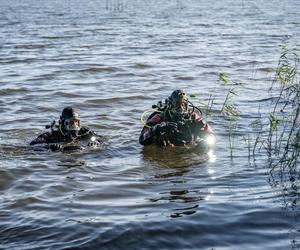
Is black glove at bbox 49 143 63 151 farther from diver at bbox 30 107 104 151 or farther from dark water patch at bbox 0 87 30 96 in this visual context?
dark water patch at bbox 0 87 30 96

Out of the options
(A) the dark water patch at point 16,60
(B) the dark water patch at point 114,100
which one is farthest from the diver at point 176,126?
(A) the dark water patch at point 16,60

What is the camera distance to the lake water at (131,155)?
20.2ft

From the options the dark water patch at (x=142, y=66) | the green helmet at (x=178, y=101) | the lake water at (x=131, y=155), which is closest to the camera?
the lake water at (x=131, y=155)

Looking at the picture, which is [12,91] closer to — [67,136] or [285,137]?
[67,136]

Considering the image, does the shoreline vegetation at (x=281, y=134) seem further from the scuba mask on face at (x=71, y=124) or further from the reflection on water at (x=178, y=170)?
the scuba mask on face at (x=71, y=124)

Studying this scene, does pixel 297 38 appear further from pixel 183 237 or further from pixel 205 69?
pixel 183 237

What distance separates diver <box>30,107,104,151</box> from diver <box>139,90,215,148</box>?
0.91m

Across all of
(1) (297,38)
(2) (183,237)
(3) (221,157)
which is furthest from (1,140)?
(1) (297,38)

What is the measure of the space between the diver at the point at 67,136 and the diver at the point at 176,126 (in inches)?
35.7

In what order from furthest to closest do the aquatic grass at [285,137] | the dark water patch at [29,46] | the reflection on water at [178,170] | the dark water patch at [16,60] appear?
the dark water patch at [29,46]
the dark water patch at [16,60]
the aquatic grass at [285,137]
the reflection on water at [178,170]

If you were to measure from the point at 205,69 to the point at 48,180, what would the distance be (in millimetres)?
10338

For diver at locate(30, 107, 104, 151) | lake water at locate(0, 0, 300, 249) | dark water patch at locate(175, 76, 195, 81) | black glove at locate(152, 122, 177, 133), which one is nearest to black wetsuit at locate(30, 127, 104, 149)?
diver at locate(30, 107, 104, 151)

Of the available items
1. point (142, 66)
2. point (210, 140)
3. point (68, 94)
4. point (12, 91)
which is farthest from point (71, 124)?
point (142, 66)

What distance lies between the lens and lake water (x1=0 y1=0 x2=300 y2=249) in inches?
242
